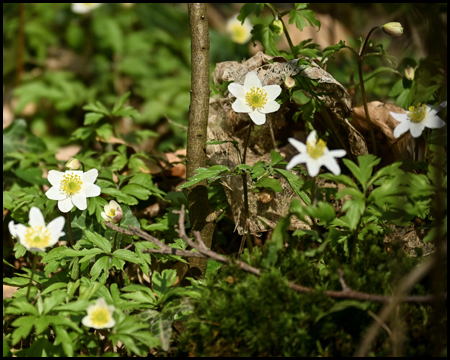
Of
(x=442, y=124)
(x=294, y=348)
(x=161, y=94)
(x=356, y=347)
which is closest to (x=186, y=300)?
(x=294, y=348)

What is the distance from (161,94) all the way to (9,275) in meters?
3.17

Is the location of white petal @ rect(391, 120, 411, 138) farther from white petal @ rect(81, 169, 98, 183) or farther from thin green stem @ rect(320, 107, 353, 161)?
white petal @ rect(81, 169, 98, 183)

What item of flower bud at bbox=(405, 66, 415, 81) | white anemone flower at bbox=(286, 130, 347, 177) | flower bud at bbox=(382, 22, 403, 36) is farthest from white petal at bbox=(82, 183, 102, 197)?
flower bud at bbox=(405, 66, 415, 81)

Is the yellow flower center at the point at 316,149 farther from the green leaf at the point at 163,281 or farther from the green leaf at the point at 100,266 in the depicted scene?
the green leaf at the point at 100,266

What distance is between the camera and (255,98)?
6.94 feet

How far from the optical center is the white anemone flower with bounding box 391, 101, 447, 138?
1989mm

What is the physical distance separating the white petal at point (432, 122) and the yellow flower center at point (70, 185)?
1.62 m

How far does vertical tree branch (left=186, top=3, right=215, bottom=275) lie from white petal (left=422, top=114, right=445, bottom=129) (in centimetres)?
105

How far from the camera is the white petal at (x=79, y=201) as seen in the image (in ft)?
7.08

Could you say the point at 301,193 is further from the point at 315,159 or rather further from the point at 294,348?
the point at 294,348

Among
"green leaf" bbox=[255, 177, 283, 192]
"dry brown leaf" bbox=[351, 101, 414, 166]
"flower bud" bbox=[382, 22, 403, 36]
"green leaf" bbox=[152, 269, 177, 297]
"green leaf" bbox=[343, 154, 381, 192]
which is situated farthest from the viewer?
"dry brown leaf" bbox=[351, 101, 414, 166]

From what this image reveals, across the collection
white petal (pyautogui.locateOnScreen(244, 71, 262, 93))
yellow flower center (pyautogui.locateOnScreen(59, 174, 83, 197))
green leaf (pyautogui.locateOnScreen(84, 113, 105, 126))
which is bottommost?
yellow flower center (pyautogui.locateOnScreen(59, 174, 83, 197))

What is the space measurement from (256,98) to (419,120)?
29.0 inches

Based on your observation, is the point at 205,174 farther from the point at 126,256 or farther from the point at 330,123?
the point at 330,123
